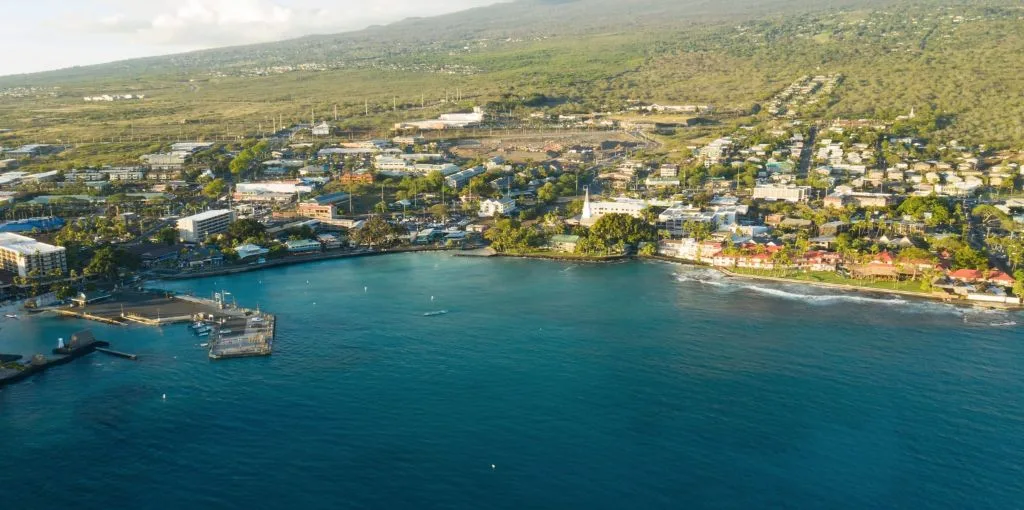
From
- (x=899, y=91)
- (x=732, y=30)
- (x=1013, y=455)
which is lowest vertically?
(x=1013, y=455)

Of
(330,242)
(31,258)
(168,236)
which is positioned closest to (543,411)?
(330,242)

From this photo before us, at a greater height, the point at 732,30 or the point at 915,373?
the point at 732,30

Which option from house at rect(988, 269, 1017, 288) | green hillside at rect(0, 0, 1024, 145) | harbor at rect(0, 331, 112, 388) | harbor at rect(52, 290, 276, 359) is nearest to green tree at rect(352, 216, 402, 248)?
harbor at rect(52, 290, 276, 359)

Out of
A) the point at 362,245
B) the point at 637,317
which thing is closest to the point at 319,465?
the point at 637,317

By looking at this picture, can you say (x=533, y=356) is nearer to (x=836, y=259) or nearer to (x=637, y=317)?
(x=637, y=317)

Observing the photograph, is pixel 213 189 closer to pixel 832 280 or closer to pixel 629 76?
pixel 832 280

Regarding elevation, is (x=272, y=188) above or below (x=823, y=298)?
above

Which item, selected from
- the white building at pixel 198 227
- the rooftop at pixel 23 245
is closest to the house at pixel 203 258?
the white building at pixel 198 227
